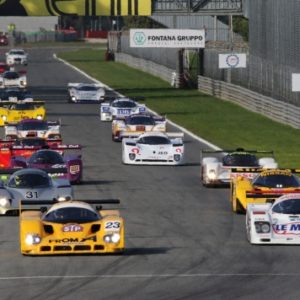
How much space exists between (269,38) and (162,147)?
1098 inches

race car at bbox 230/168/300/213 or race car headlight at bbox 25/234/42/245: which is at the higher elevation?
race car headlight at bbox 25/234/42/245

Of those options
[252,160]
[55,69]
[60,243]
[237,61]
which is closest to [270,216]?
[60,243]

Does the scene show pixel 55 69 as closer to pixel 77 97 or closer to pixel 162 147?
pixel 77 97

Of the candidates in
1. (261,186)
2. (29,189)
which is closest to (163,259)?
(261,186)

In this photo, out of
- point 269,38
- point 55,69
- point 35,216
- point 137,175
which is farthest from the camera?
point 55,69

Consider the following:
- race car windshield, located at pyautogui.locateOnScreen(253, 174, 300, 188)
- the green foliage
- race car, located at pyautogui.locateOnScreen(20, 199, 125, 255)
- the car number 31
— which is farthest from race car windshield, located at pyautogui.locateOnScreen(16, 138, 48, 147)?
the green foliage

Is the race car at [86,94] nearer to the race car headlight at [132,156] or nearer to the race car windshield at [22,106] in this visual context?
the race car windshield at [22,106]

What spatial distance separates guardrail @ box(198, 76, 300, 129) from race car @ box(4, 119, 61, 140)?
14.0m

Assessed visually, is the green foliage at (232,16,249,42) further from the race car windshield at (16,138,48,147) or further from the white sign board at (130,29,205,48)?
the race car windshield at (16,138,48,147)

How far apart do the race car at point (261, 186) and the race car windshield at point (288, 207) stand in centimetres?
345

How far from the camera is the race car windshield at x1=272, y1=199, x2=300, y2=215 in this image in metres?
32.5

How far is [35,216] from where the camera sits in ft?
104

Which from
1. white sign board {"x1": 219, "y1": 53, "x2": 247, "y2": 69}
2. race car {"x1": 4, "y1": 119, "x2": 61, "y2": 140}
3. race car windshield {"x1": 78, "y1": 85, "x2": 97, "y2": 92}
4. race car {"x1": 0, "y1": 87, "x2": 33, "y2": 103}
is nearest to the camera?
race car {"x1": 4, "y1": 119, "x2": 61, "y2": 140}

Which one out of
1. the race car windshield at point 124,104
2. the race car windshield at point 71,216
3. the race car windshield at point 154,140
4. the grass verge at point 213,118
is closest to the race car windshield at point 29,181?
the race car windshield at point 71,216
